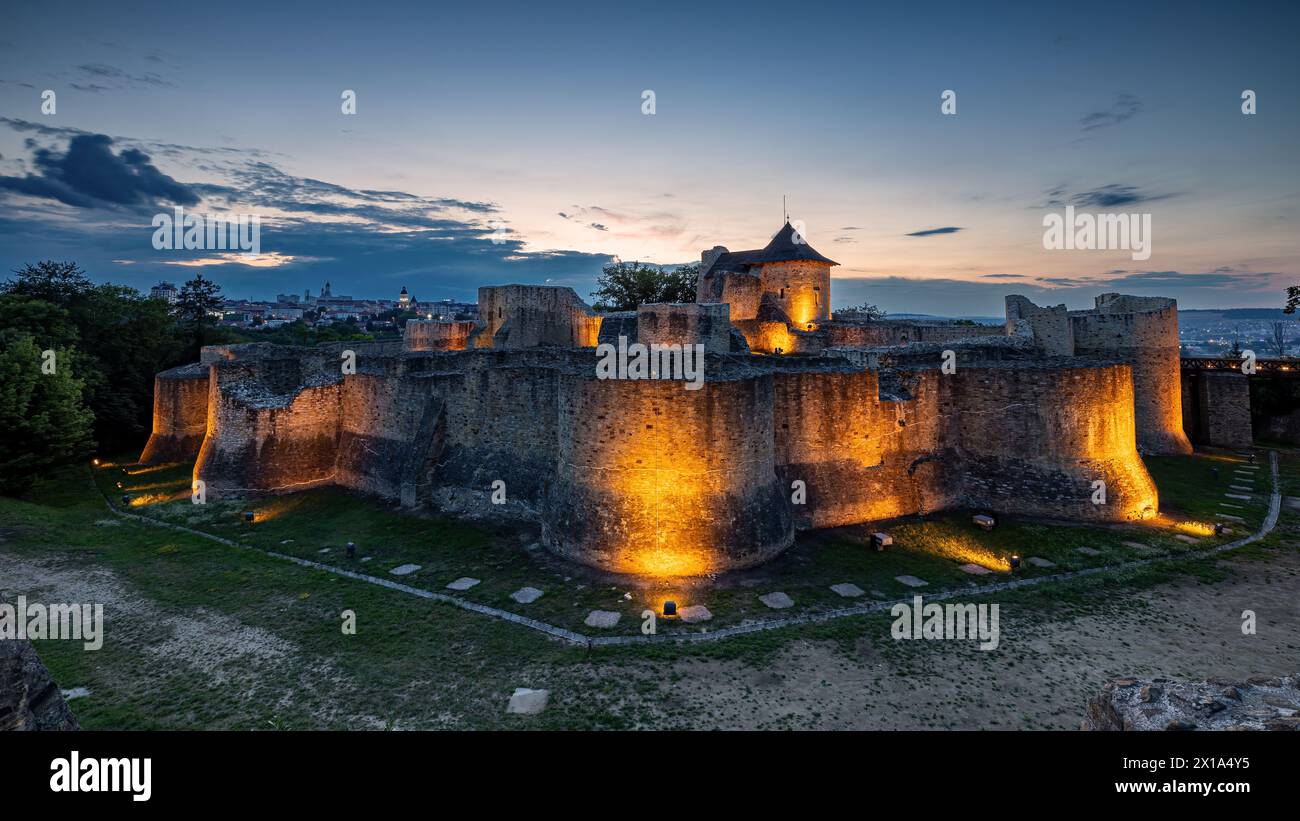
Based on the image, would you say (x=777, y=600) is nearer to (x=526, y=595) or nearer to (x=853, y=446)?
(x=526, y=595)

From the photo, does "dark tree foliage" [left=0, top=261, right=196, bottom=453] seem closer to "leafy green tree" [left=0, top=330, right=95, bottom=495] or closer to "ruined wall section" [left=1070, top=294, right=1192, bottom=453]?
"leafy green tree" [left=0, top=330, right=95, bottom=495]

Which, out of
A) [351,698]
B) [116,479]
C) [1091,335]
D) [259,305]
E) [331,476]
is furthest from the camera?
[259,305]

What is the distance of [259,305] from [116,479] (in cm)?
20224

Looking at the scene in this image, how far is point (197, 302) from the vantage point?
141 ft

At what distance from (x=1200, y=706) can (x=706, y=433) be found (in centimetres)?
930

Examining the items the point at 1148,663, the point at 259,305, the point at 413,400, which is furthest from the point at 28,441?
the point at 259,305

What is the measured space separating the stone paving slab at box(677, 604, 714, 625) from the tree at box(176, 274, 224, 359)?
46.7m

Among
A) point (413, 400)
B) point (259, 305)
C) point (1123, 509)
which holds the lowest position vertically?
point (1123, 509)

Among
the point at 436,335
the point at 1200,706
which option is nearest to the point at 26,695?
the point at 1200,706

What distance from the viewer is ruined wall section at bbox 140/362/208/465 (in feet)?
89.5

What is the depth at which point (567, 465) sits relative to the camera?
48.7 feet

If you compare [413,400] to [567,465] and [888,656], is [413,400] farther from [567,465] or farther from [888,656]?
[888,656]
